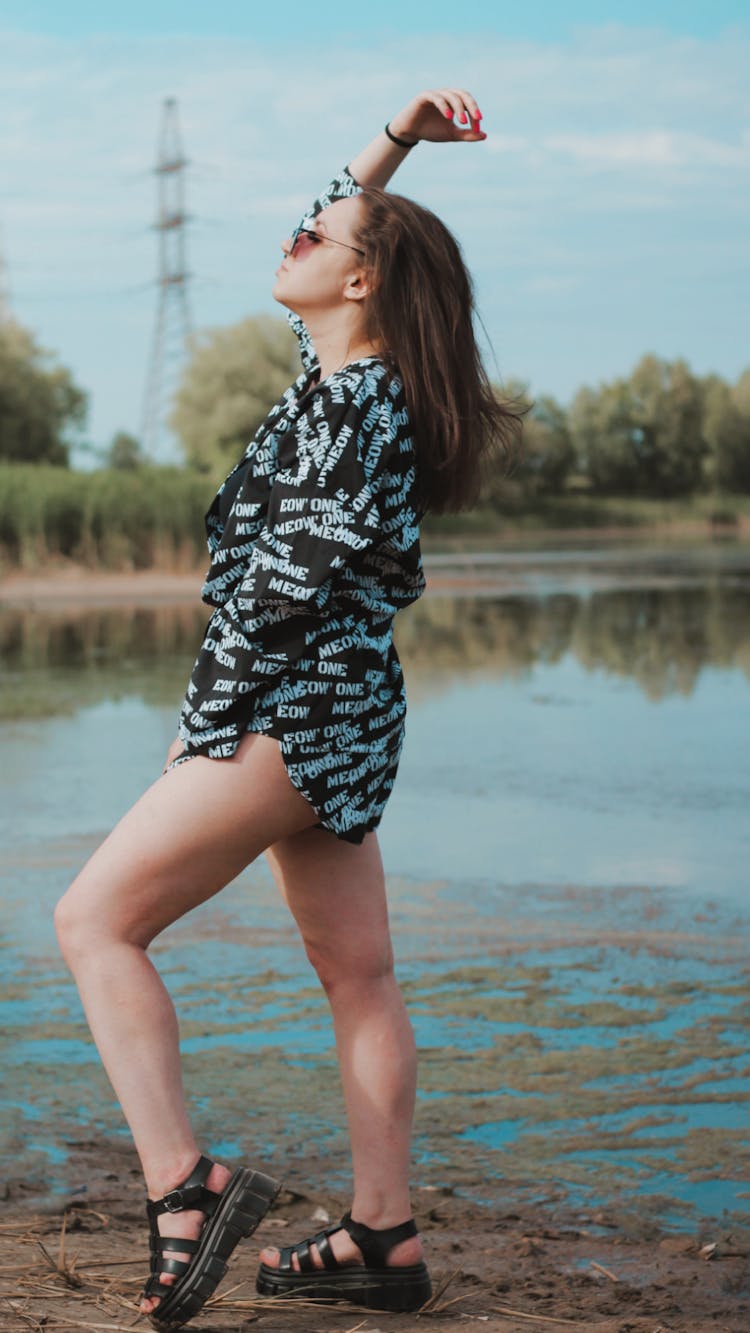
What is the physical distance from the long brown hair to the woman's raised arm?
0.89 ft

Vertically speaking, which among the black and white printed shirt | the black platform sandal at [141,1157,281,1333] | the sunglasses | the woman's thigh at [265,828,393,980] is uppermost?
the sunglasses

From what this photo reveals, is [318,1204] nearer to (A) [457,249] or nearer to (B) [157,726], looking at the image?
(A) [457,249]

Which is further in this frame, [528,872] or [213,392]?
[213,392]

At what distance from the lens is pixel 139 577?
28500 millimetres

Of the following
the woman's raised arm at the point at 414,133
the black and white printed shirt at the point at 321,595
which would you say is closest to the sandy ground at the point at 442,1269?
the black and white printed shirt at the point at 321,595

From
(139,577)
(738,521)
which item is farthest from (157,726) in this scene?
(738,521)

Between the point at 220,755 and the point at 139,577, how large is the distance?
25999mm

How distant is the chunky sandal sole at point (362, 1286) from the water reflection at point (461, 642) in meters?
8.83

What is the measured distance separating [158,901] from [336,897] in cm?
34

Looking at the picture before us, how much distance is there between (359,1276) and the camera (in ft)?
10.2

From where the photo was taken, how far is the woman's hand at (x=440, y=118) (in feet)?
10.4

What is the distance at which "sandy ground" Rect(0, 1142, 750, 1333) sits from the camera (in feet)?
9.78

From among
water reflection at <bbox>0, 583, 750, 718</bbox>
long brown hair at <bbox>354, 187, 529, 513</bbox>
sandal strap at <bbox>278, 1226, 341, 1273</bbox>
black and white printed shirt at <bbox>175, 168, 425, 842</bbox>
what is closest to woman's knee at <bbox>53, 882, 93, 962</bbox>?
black and white printed shirt at <bbox>175, 168, 425, 842</bbox>

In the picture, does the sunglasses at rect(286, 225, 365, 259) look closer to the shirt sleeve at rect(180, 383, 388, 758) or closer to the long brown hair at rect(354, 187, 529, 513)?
the long brown hair at rect(354, 187, 529, 513)
